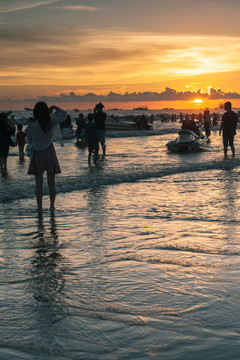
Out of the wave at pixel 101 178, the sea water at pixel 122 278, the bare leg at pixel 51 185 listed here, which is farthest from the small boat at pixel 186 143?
the bare leg at pixel 51 185

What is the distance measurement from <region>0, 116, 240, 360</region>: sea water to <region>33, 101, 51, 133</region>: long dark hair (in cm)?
161

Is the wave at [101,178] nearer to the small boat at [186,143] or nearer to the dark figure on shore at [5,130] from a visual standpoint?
the dark figure on shore at [5,130]

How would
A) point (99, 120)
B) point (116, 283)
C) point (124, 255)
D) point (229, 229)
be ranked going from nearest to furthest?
point (116, 283) → point (124, 255) → point (229, 229) → point (99, 120)

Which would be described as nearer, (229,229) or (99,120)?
(229,229)

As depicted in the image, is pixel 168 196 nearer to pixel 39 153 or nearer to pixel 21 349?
pixel 39 153

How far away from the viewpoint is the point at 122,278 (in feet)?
14.7

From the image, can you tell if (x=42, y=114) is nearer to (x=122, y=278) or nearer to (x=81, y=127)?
(x=122, y=278)

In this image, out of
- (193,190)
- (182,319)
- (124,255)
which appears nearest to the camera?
(182,319)

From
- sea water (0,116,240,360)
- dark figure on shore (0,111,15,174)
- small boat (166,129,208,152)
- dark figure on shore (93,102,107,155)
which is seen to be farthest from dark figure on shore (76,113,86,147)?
sea water (0,116,240,360)

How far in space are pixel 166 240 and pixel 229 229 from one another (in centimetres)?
115

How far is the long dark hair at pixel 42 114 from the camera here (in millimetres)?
7613

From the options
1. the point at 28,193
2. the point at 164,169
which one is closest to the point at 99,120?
the point at 164,169

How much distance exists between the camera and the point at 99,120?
17.8 m

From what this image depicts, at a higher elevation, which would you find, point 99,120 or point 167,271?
point 99,120
